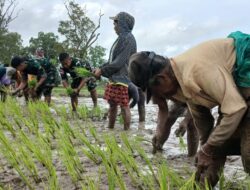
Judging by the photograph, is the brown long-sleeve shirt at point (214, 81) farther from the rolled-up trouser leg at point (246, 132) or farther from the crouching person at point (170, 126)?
the crouching person at point (170, 126)

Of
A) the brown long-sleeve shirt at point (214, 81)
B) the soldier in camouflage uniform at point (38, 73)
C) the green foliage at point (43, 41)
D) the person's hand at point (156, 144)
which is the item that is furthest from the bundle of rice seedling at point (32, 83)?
the green foliage at point (43, 41)

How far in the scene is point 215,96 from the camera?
6.79 feet

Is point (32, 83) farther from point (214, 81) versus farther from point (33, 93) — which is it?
point (214, 81)

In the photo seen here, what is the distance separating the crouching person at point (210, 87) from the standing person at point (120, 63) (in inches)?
114

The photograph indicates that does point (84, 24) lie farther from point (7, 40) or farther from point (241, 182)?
point (241, 182)

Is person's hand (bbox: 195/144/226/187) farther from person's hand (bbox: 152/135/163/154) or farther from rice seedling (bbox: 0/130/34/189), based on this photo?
person's hand (bbox: 152/135/163/154)

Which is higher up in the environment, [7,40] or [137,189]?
[7,40]

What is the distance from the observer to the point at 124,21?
5445mm

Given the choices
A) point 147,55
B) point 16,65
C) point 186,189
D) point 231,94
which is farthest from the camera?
point 16,65

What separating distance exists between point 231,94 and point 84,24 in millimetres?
27441

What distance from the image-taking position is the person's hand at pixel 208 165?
2.22 m

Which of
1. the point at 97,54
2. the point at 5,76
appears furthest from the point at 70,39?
the point at 5,76

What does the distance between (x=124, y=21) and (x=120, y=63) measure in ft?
1.70

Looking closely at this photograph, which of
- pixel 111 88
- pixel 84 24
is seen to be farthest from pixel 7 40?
pixel 111 88
